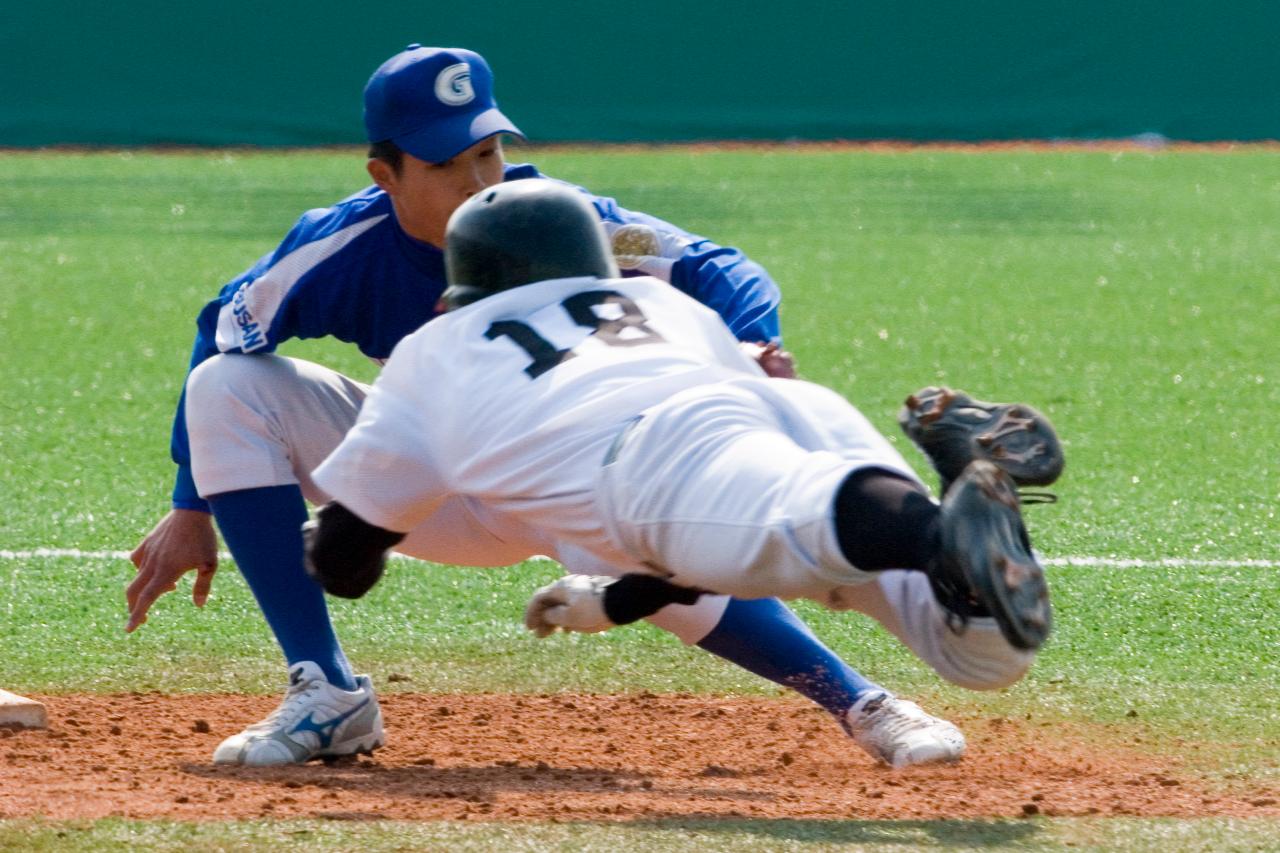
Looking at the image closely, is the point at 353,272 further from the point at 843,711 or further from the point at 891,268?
the point at 891,268

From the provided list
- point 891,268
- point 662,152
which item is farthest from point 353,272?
point 662,152

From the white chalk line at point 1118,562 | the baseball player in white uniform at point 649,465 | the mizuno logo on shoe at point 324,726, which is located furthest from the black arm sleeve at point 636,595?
the white chalk line at point 1118,562

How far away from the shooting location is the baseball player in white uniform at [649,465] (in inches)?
101

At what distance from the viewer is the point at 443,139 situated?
3666mm

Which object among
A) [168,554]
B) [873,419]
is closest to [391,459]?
[168,554]

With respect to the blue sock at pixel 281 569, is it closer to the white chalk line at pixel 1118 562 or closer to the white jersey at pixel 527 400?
the white jersey at pixel 527 400

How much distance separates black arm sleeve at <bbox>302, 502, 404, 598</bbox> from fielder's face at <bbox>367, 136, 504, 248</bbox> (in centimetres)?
90

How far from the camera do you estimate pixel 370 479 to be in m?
2.91

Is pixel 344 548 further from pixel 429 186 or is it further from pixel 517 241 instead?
pixel 429 186

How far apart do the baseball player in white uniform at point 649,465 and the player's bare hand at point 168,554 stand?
83 centimetres

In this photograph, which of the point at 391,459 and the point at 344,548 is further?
the point at 344,548

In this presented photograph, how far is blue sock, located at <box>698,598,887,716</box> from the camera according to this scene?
3.64m

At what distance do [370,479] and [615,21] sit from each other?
54.9 ft

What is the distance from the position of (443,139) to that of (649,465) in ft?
4.05
